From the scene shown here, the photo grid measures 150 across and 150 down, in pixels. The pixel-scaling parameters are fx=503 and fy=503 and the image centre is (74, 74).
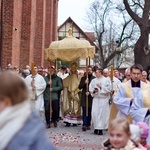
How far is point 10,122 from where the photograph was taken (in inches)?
108

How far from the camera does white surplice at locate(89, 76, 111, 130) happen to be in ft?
44.2

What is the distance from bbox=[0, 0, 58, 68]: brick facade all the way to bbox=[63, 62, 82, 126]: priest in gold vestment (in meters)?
4.90

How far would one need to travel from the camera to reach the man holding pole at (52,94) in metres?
14.7

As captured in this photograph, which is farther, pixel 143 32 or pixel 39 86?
pixel 143 32

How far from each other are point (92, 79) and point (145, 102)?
6.47 metres

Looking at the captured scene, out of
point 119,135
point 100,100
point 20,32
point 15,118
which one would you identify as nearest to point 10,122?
point 15,118

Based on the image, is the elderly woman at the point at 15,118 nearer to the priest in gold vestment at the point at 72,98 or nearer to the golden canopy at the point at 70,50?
the golden canopy at the point at 70,50

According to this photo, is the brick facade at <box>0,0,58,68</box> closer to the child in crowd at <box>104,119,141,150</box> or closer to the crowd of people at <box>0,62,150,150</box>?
the crowd of people at <box>0,62,150,150</box>

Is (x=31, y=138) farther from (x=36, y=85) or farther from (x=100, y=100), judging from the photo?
(x=36, y=85)

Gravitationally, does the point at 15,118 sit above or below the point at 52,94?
above

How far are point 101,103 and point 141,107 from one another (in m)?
5.97

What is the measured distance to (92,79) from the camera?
1412 centimetres

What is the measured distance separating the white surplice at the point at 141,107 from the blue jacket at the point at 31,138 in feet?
16.0

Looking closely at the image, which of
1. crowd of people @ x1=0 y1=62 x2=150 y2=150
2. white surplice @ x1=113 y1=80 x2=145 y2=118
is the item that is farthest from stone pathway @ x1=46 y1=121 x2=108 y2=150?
white surplice @ x1=113 y1=80 x2=145 y2=118
